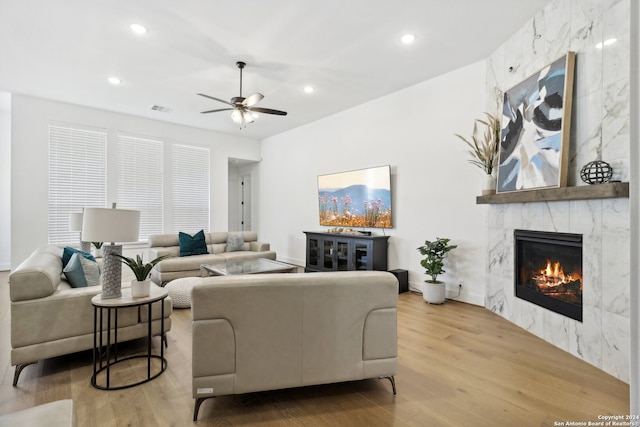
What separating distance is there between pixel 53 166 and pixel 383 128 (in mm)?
5780

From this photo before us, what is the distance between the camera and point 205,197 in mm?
7695

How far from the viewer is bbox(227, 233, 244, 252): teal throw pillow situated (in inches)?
248

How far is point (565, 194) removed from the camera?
110 inches

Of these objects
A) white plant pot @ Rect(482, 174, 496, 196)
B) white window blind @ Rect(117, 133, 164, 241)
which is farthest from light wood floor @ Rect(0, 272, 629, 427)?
white window blind @ Rect(117, 133, 164, 241)

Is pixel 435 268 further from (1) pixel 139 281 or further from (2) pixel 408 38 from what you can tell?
(1) pixel 139 281

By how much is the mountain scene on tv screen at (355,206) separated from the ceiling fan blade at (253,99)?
7.96 feet

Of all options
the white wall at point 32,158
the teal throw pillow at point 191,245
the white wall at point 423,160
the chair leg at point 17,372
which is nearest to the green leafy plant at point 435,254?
the white wall at point 423,160

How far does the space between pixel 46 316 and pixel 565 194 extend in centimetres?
413

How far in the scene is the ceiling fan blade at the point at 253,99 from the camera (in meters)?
3.92

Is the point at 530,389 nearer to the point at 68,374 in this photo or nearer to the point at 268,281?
the point at 268,281

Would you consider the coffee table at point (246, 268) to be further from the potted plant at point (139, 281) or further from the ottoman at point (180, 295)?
the potted plant at point (139, 281)

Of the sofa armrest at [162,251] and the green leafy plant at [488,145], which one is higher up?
the green leafy plant at [488,145]

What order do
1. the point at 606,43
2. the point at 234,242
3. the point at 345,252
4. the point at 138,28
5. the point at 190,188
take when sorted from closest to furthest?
1. the point at 606,43
2. the point at 138,28
3. the point at 345,252
4. the point at 234,242
5. the point at 190,188

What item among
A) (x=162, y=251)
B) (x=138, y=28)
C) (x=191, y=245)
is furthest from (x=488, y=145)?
(x=162, y=251)
